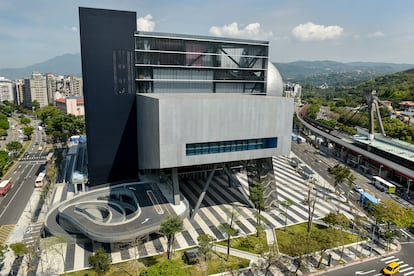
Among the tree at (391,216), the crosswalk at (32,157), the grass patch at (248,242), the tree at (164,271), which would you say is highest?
the tree at (164,271)

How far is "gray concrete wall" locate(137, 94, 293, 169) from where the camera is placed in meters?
34.6

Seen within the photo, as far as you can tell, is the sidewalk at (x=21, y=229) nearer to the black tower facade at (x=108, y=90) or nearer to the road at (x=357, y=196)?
the black tower facade at (x=108, y=90)

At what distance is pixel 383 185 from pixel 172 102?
4850 cm

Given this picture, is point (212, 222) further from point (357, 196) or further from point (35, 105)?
point (35, 105)

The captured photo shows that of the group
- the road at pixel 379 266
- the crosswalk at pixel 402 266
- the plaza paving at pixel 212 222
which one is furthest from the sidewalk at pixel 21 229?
the crosswalk at pixel 402 266

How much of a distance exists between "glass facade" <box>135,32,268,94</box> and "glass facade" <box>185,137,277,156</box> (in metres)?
13.2

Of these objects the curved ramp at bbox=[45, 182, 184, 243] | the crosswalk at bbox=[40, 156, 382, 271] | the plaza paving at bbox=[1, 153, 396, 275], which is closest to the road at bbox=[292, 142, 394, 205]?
the plaza paving at bbox=[1, 153, 396, 275]

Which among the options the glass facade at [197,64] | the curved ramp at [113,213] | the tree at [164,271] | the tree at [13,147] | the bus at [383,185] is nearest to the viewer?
the tree at [164,271]

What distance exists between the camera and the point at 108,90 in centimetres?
4484

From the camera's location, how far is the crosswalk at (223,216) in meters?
34.6

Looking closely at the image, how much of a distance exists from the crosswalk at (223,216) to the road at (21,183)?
55.8ft

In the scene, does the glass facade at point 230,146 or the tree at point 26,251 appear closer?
the tree at point 26,251

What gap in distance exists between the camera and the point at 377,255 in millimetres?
35750

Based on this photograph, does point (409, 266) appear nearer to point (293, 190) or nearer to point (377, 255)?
point (377, 255)
